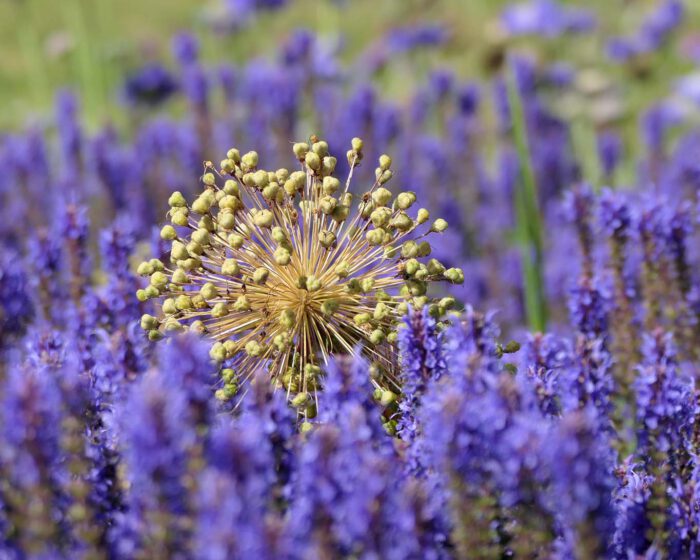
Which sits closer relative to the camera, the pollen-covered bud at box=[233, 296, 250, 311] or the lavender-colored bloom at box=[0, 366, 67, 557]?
the lavender-colored bloom at box=[0, 366, 67, 557]

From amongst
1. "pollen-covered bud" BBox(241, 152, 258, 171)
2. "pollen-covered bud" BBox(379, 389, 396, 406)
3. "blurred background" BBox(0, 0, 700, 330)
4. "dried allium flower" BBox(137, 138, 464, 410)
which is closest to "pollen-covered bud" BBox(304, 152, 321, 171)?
"dried allium flower" BBox(137, 138, 464, 410)

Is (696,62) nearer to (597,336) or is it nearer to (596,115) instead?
(596,115)

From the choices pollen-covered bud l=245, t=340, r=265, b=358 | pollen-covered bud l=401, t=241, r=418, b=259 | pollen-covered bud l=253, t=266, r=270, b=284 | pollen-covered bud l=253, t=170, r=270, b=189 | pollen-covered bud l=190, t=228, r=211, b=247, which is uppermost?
pollen-covered bud l=253, t=170, r=270, b=189

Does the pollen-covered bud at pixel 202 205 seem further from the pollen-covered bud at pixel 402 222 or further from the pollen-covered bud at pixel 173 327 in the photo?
the pollen-covered bud at pixel 402 222

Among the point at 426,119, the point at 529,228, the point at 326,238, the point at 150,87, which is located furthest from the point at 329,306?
the point at 150,87

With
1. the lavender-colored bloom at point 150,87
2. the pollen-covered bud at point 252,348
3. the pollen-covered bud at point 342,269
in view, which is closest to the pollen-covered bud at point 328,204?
the pollen-covered bud at point 342,269

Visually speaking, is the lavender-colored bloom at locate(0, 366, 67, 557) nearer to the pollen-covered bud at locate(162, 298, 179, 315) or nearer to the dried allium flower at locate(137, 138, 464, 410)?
the dried allium flower at locate(137, 138, 464, 410)

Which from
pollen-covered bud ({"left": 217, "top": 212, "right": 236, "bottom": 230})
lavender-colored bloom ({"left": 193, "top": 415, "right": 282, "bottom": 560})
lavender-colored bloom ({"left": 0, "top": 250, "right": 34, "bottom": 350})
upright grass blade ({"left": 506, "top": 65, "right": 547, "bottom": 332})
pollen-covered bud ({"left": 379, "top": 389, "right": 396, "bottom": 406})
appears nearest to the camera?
lavender-colored bloom ({"left": 193, "top": 415, "right": 282, "bottom": 560})
